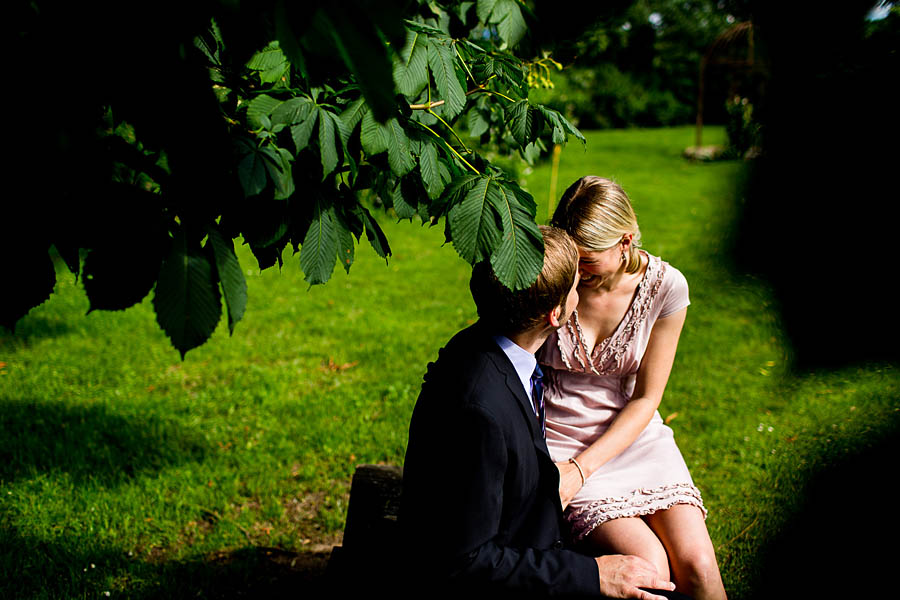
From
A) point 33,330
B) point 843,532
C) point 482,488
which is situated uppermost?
point 843,532

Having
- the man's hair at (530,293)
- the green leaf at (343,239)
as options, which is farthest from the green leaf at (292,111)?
the man's hair at (530,293)

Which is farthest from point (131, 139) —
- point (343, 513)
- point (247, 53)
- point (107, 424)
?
point (107, 424)

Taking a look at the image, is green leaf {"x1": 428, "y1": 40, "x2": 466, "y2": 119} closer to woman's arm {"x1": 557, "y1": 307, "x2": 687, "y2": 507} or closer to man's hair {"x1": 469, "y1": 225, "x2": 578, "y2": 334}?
man's hair {"x1": 469, "y1": 225, "x2": 578, "y2": 334}

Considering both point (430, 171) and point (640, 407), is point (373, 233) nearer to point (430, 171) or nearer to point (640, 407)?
point (430, 171)

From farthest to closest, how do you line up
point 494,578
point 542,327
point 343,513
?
point 343,513
point 542,327
point 494,578

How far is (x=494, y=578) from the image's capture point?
Result: 1.75 meters

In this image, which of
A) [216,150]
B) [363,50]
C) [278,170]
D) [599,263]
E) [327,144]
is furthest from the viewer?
[599,263]

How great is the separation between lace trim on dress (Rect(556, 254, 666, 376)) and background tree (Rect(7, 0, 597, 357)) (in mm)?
1095

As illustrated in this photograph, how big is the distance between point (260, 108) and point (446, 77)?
17.6 inches

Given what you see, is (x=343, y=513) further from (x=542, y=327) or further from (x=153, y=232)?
(x=153, y=232)

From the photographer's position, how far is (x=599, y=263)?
97.7 inches

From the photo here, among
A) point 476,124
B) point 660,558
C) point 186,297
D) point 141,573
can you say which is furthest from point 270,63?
point 141,573

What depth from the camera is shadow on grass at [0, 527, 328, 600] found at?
3.10 m

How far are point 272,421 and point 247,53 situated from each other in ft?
12.4
